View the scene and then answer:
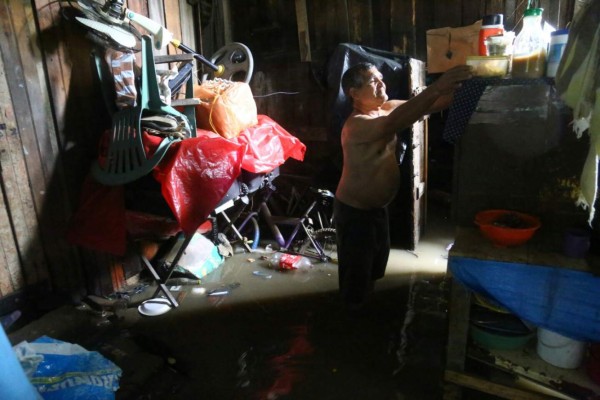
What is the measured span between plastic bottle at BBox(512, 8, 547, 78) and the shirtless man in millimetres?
824

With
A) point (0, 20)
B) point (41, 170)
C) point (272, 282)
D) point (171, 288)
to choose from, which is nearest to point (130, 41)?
point (0, 20)

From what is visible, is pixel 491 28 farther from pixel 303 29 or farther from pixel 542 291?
pixel 303 29

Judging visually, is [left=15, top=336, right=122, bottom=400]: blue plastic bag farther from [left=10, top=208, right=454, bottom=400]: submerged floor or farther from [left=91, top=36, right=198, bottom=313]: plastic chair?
[left=91, top=36, right=198, bottom=313]: plastic chair

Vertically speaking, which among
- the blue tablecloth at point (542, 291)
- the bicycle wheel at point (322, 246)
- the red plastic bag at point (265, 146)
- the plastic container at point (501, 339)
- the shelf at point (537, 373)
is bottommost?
the bicycle wheel at point (322, 246)

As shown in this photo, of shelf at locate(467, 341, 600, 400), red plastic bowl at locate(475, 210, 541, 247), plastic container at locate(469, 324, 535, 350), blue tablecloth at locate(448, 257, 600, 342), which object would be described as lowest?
shelf at locate(467, 341, 600, 400)

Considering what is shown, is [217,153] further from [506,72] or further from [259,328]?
[506,72]

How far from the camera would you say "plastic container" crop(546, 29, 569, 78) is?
1.65 metres

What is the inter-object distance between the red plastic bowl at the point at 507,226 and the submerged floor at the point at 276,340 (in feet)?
3.36

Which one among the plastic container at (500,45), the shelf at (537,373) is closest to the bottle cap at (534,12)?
the plastic container at (500,45)

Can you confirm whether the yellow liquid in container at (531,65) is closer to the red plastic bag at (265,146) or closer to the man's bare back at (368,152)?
the man's bare back at (368,152)

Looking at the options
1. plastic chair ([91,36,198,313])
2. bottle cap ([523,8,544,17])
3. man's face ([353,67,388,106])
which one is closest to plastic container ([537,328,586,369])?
bottle cap ([523,8,544,17])

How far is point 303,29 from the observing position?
4.62m

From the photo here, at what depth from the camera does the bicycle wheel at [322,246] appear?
419cm

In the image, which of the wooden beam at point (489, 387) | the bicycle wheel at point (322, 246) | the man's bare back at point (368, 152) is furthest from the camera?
the bicycle wheel at point (322, 246)
